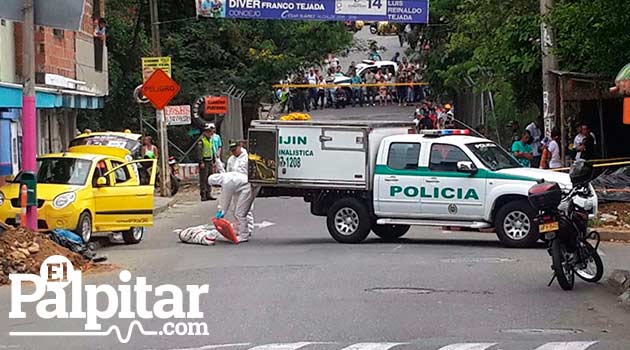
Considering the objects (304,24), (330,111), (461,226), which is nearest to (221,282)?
(461,226)

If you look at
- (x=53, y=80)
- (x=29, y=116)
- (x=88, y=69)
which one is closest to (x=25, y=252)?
(x=29, y=116)

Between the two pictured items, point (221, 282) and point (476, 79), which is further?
point (476, 79)

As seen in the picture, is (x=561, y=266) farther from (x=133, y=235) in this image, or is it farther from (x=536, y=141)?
Answer: (x=536, y=141)

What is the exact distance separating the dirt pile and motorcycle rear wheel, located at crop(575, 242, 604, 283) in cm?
688

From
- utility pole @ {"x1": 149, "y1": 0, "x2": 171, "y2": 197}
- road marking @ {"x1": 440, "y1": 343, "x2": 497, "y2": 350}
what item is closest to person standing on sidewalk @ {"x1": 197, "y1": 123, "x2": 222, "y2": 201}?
utility pole @ {"x1": 149, "y1": 0, "x2": 171, "y2": 197}

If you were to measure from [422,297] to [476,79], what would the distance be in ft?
80.3

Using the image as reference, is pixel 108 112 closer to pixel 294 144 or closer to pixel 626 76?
pixel 294 144

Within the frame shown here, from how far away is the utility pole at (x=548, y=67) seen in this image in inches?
941

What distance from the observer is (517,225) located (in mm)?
18469

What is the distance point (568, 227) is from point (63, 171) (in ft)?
31.7

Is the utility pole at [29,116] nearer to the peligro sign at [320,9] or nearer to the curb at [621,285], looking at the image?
the curb at [621,285]

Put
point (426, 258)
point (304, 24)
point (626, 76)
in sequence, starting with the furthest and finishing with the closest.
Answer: point (304, 24) → point (426, 258) → point (626, 76)

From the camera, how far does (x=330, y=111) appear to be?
49.9m

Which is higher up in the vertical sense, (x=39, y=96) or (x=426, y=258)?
(x=39, y=96)
